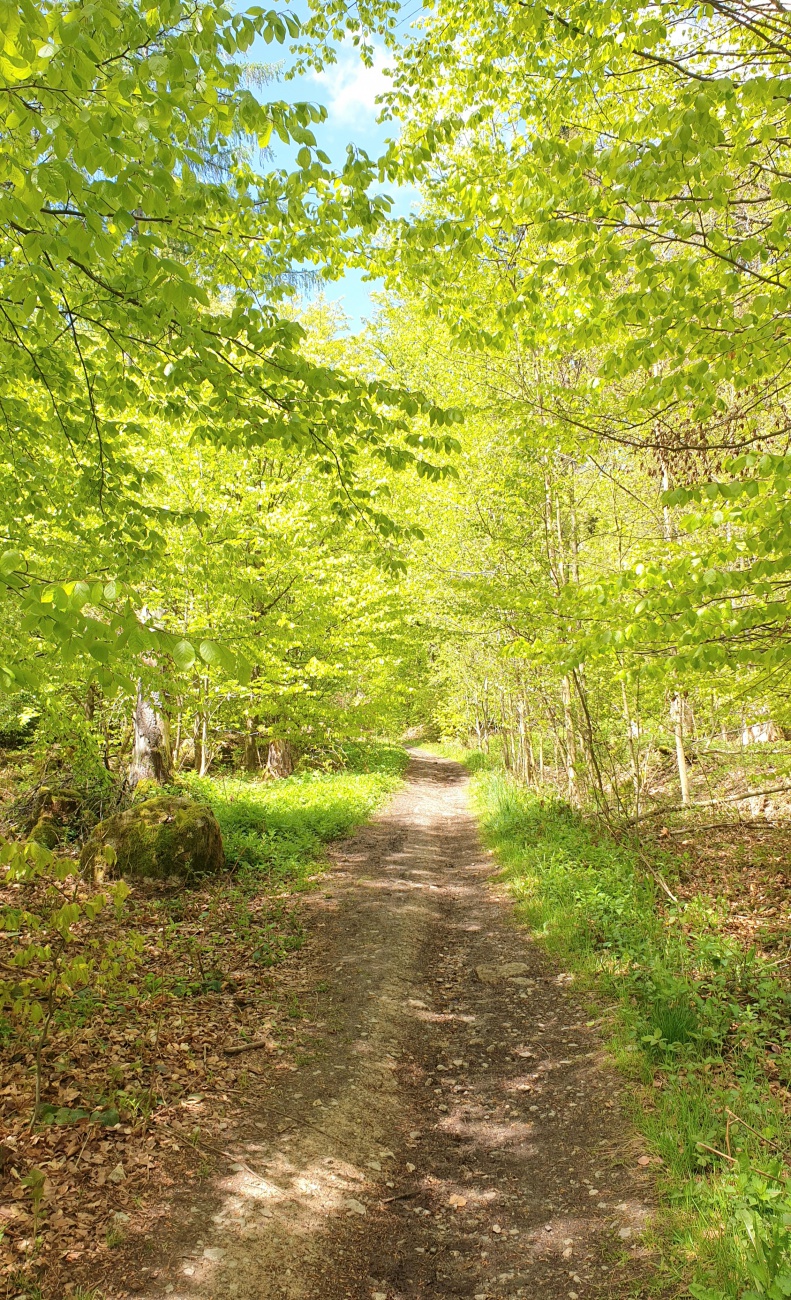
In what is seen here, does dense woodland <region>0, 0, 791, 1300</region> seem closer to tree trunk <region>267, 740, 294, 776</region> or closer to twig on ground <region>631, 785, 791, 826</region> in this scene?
twig on ground <region>631, 785, 791, 826</region>

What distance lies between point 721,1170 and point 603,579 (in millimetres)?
3379

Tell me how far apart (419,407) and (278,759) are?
13180 millimetres

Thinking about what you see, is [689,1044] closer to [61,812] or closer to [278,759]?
[61,812]

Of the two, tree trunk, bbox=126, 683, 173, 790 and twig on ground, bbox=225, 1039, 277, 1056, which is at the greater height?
tree trunk, bbox=126, 683, 173, 790

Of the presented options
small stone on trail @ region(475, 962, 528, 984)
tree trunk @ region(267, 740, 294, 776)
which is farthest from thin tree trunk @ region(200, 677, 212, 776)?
small stone on trail @ region(475, 962, 528, 984)

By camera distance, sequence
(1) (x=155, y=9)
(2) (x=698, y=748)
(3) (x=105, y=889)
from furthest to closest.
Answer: (2) (x=698, y=748) < (3) (x=105, y=889) < (1) (x=155, y=9)

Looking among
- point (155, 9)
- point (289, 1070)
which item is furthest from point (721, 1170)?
point (155, 9)

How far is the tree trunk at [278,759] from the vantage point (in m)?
Answer: 16.8

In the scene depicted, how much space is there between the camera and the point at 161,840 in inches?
324

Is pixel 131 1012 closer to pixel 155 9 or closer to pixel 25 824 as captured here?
pixel 25 824

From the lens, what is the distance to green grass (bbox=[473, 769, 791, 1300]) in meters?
2.93

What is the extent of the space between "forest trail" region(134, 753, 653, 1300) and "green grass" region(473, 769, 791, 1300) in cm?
22

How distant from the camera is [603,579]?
493 cm

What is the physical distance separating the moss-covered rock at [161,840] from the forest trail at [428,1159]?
2.09 m
